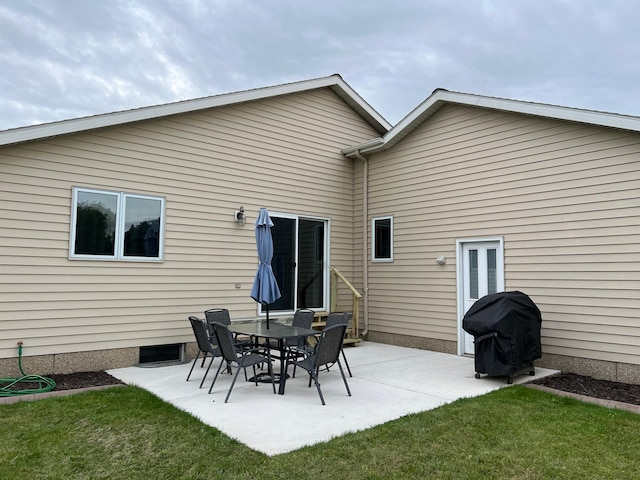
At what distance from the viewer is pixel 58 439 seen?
12.0 ft

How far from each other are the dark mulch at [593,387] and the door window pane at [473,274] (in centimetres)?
186

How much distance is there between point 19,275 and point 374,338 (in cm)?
623

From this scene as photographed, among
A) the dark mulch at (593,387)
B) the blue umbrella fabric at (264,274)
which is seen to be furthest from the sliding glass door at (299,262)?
the dark mulch at (593,387)

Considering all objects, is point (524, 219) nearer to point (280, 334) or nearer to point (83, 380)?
point (280, 334)

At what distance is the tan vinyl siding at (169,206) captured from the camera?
5.80 m

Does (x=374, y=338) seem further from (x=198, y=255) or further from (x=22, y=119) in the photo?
(x=22, y=119)

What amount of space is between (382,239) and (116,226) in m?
5.02

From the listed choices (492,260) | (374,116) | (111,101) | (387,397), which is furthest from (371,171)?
(111,101)

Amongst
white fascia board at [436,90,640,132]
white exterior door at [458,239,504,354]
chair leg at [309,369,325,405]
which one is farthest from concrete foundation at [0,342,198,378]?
white fascia board at [436,90,640,132]

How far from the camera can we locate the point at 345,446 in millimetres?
3484

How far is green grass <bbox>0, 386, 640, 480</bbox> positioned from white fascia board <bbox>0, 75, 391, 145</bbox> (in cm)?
330

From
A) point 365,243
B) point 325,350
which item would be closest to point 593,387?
point 325,350

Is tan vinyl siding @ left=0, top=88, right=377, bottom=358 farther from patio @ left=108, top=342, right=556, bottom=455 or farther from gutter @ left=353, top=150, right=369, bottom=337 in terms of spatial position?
patio @ left=108, top=342, right=556, bottom=455

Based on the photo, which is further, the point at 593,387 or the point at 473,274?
the point at 473,274
